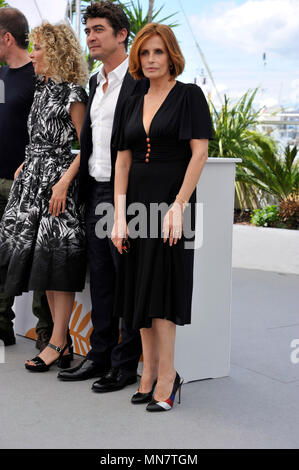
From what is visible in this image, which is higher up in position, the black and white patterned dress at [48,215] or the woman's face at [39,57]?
the woman's face at [39,57]

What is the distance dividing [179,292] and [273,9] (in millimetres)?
90589

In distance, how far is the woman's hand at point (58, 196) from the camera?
3.26 meters

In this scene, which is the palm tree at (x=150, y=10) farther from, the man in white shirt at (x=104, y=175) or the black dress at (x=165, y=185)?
the black dress at (x=165, y=185)

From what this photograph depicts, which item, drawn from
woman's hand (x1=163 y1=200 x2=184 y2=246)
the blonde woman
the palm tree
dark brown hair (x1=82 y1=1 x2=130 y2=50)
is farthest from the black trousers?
the palm tree

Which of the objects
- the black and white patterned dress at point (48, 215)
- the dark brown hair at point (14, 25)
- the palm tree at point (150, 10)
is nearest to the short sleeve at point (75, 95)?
the black and white patterned dress at point (48, 215)

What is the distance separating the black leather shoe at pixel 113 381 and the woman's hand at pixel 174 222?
81 centimetres

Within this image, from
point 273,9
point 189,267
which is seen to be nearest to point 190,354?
point 189,267

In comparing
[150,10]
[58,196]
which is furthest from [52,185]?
[150,10]

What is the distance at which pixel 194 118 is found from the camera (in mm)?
2770

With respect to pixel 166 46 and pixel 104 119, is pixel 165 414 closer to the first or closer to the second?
pixel 104 119

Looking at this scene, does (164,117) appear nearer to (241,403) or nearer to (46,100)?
(46,100)

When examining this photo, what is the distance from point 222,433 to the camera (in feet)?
8.76
